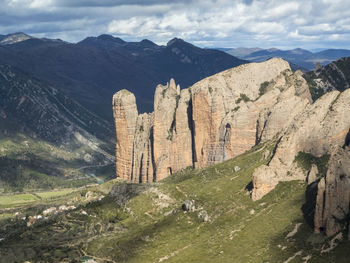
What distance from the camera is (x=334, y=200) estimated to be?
148250mm

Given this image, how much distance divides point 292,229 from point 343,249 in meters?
25.3

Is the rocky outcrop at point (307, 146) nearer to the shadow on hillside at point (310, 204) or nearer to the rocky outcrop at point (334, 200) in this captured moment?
the shadow on hillside at point (310, 204)

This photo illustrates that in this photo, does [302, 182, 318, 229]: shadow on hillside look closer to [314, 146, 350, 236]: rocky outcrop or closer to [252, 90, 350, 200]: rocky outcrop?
[314, 146, 350, 236]: rocky outcrop

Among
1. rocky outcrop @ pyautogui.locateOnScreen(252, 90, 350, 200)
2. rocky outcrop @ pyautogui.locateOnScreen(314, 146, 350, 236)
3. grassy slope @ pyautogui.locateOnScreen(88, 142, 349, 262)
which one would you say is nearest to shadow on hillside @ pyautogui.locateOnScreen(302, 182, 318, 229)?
grassy slope @ pyautogui.locateOnScreen(88, 142, 349, 262)

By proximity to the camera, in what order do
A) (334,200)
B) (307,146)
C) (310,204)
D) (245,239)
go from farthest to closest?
(307,146)
(245,239)
(310,204)
(334,200)

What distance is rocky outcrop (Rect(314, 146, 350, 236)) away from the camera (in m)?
146

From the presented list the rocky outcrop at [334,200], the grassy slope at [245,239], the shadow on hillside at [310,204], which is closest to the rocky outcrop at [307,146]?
the grassy slope at [245,239]

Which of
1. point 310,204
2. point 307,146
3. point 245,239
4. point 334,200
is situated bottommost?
point 245,239

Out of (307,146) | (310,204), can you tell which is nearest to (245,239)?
(310,204)

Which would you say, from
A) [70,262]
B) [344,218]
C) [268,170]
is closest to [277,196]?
[268,170]

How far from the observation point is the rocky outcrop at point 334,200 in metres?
146

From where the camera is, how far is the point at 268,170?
196m

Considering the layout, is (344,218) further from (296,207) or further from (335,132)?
(335,132)

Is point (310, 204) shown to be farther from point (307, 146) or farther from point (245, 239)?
point (307, 146)
